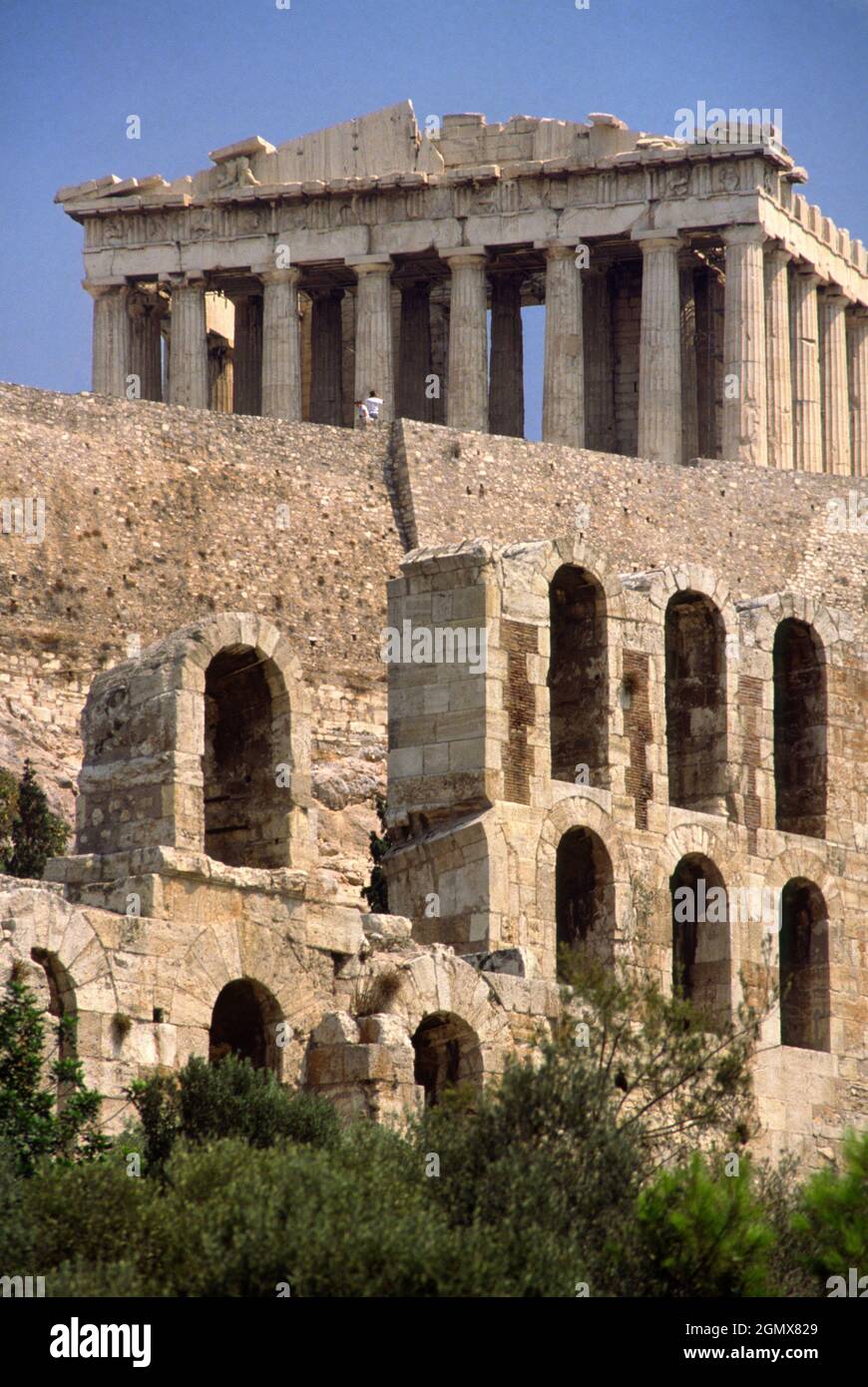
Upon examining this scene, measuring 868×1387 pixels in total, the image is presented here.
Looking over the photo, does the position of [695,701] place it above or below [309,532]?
below

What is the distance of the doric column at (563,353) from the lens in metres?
80.8

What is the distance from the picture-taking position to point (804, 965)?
1905 inches

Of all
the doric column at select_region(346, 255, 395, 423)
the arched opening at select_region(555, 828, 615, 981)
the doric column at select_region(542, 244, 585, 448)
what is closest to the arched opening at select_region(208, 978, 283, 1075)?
the arched opening at select_region(555, 828, 615, 981)

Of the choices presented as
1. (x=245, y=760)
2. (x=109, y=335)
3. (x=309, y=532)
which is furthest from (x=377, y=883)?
(x=109, y=335)

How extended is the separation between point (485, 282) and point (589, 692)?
39963 millimetres

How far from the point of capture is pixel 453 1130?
35.2 meters

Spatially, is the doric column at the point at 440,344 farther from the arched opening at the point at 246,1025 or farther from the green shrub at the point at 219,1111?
the green shrub at the point at 219,1111

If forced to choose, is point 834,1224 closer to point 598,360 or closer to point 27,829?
point 27,829

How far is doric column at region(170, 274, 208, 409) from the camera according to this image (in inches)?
3290

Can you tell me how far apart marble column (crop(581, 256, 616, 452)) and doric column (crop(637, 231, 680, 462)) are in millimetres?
2509

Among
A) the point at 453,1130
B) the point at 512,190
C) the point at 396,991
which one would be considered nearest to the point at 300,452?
the point at 512,190

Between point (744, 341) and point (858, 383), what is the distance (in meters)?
8.81

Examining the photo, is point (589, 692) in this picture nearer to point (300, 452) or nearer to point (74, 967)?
point (74, 967)

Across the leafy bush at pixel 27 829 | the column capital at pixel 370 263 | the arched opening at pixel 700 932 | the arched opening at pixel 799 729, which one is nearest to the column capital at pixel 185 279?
the column capital at pixel 370 263
